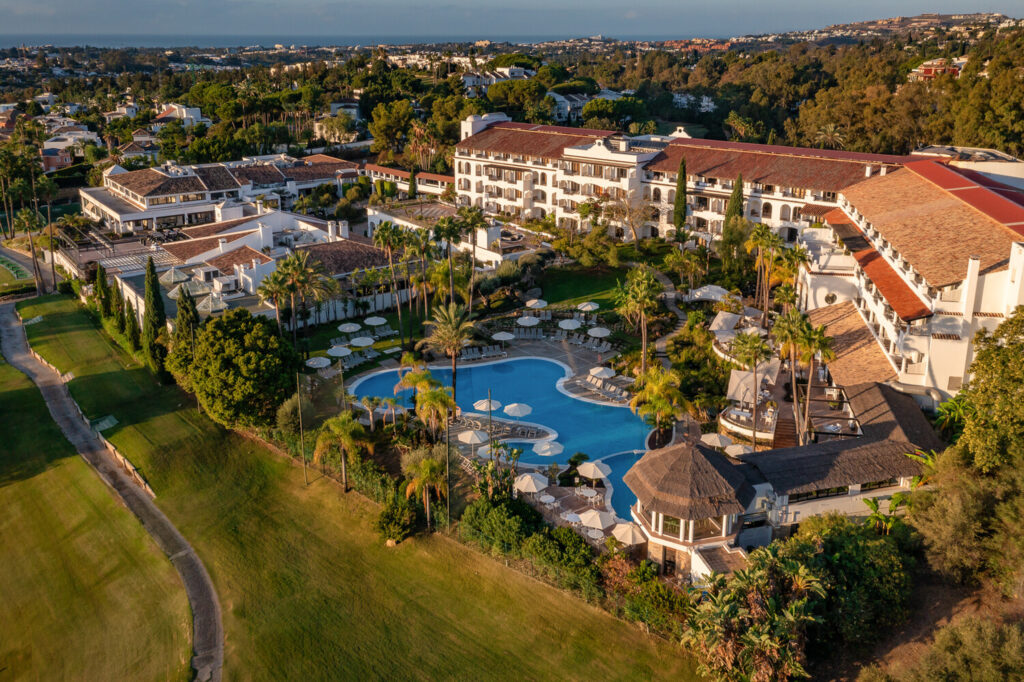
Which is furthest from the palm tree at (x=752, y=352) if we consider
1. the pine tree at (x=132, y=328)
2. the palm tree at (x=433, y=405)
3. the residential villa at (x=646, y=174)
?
the pine tree at (x=132, y=328)

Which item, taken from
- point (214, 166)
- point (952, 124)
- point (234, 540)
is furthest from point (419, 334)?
point (952, 124)

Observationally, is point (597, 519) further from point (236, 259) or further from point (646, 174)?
point (646, 174)

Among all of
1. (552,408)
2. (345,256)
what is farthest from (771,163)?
(345,256)

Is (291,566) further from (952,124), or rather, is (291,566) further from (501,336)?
(952,124)

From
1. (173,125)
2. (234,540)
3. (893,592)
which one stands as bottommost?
(234,540)

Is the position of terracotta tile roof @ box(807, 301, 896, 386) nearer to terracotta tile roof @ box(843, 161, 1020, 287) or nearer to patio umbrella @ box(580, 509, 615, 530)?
terracotta tile roof @ box(843, 161, 1020, 287)

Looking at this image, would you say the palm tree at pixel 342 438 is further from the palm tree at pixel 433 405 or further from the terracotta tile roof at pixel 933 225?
the terracotta tile roof at pixel 933 225
